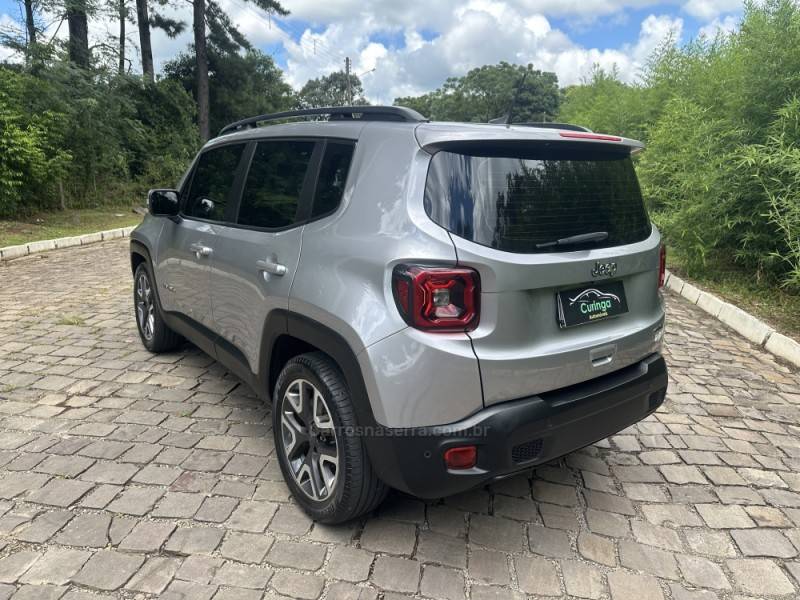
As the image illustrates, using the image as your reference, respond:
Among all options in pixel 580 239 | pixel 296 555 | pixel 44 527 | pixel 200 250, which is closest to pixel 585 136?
pixel 580 239

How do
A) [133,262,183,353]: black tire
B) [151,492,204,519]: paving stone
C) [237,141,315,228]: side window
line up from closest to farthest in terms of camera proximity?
[151,492,204,519]: paving stone, [237,141,315,228]: side window, [133,262,183,353]: black tire

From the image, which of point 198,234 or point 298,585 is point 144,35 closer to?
point 198,234

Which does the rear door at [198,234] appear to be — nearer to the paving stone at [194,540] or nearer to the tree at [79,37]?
the paving stone at [194,540]

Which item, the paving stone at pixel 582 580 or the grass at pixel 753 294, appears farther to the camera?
the grass at pixel 753 294

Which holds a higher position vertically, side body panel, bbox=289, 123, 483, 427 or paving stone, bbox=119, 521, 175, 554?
side body panel, bbox=289, 123, 483, 427

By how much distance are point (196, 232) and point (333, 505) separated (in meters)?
2.00

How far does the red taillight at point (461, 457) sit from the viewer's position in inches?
81.9

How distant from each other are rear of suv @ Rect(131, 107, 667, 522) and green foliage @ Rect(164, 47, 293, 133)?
80.2ft

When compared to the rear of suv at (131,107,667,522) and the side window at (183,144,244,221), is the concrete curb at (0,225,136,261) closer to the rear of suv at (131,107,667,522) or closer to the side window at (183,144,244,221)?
the side window at (183,144,244,221)

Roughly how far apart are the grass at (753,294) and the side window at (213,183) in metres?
5.19

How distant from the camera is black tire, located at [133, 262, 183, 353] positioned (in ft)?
14.7

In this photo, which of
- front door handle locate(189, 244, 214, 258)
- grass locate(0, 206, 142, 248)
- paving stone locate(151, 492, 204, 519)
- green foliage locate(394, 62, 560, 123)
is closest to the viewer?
paving stone locate(151, 492, 204, 519)

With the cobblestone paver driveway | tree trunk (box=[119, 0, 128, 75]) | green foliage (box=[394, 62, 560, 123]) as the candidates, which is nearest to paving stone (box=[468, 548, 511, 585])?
the cobblestone paver driveway

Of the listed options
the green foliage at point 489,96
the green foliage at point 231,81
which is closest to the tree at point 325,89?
the green foliage at point 489,96
